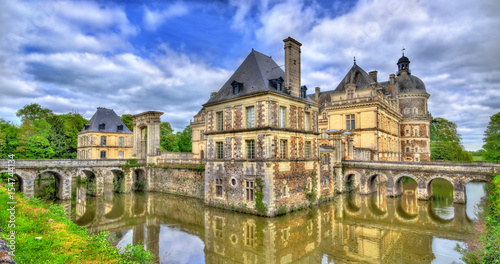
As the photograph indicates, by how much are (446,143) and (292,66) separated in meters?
40.3

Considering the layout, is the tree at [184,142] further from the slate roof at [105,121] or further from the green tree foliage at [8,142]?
the green tree foliage at [8,142]

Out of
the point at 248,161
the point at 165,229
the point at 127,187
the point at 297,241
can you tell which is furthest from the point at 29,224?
the point at 127,187

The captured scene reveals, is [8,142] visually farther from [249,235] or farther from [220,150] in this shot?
[249,235]

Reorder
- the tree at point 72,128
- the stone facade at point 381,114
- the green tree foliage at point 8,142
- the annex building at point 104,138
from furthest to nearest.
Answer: the tree at point 72,128, the annex building at point 104,138, the stone facade at point 381,114, the green tree foliage at point 8,142

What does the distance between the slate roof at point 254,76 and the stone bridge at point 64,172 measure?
14.1m

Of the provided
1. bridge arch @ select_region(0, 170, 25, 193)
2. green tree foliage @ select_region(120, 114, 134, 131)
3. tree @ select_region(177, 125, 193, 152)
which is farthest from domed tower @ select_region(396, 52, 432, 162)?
green tree foliage @ select_region(120, 114, 134, 131)

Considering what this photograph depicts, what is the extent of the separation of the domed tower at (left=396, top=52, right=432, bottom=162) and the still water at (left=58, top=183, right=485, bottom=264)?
21.4 metres

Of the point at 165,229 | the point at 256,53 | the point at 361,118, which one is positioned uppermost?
the point at 256,53

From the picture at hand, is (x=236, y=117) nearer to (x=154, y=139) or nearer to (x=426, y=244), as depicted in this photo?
(x=426, y=244)

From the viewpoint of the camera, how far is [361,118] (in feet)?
108

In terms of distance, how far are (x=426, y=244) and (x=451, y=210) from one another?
28.3 feet

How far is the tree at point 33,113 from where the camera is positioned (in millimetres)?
42094

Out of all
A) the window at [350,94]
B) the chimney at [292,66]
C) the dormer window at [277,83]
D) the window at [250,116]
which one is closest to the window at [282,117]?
the dormer window at [277,83]

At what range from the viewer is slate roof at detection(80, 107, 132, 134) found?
37.5 metres
